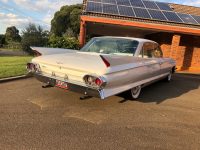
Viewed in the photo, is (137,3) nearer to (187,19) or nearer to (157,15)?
(157,15)

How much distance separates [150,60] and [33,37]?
15377 mm

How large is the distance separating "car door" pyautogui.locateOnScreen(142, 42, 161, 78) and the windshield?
42 centimetres

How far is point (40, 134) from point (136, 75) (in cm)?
290

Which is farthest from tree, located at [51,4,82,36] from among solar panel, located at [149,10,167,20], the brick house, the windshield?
the windshield

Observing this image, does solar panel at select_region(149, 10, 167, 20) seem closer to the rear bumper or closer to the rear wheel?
the rear wheel

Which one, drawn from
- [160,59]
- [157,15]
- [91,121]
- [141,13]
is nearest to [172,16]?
[157,15]

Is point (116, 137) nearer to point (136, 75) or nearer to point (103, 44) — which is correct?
point (136, 75)

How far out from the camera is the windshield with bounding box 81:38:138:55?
665 centimetres

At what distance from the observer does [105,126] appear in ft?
15.6

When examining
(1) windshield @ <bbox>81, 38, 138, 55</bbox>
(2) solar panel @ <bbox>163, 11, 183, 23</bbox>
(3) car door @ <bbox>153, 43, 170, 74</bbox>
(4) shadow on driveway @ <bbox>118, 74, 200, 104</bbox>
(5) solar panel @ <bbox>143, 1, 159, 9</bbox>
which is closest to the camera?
(1) windshield @ <bbox>81, 38, 138, 55</bbox>

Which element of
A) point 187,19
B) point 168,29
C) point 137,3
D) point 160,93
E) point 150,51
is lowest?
point 160,93

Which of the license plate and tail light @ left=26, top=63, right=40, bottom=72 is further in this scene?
tail light @ left=26, top=63, right=40, bottom=72

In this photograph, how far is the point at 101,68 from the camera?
5062mm

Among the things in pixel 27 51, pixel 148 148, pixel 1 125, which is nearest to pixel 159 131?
pixel 148 148
